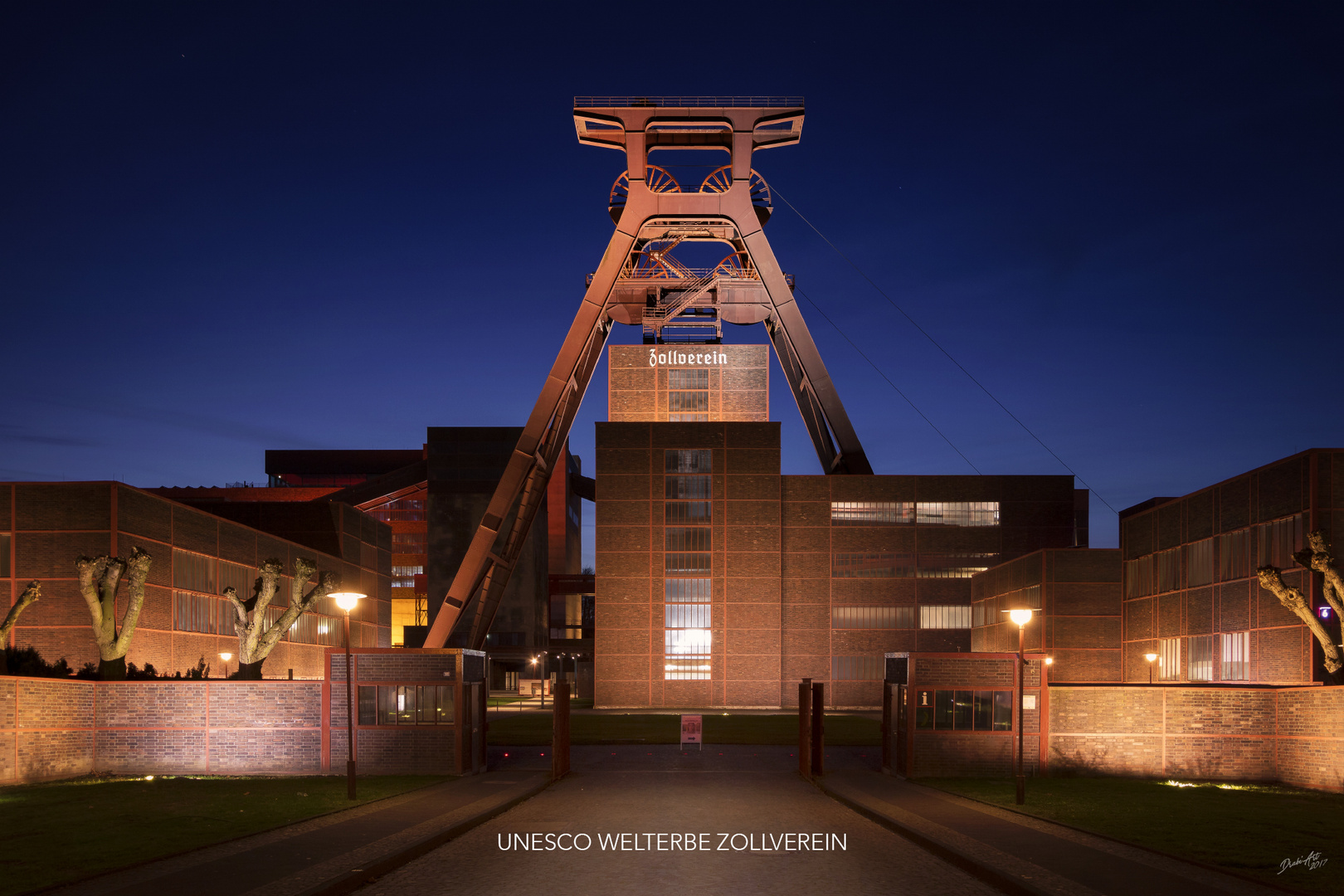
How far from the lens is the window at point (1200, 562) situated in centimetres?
4069

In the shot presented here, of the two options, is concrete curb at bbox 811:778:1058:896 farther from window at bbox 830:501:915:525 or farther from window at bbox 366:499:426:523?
window at bbox 366:499:426:523

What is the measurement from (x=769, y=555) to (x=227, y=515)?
32.7m

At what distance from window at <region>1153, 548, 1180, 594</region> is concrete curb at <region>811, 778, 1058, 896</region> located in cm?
3067

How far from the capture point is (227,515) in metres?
61.3

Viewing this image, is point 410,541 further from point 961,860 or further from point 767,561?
point 961,860

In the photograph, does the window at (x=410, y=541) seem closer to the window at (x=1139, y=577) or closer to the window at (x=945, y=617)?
the window at (x=945, y=617)

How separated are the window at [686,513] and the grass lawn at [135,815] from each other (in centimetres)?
4409

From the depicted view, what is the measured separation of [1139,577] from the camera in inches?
1933

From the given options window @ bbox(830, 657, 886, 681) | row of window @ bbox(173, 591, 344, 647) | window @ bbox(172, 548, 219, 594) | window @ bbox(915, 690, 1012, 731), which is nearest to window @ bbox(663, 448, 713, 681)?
window @ bbox(830, 657, 886, 681)

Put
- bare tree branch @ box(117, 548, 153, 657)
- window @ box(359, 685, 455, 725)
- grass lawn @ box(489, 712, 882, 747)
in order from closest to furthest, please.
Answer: window @ box(359, 685, 455, 725)
bare tree branch @ box(117, 548, 153, 657)
grass lawn @ box(489, 712, 882, 747)

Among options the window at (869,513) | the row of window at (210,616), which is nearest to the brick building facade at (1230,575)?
the window at (869,513)

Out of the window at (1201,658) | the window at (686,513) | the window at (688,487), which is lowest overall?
the window at (1201,658)

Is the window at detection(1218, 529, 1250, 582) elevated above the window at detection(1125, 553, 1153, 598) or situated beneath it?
elevated above

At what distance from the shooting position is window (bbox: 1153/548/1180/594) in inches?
1738
